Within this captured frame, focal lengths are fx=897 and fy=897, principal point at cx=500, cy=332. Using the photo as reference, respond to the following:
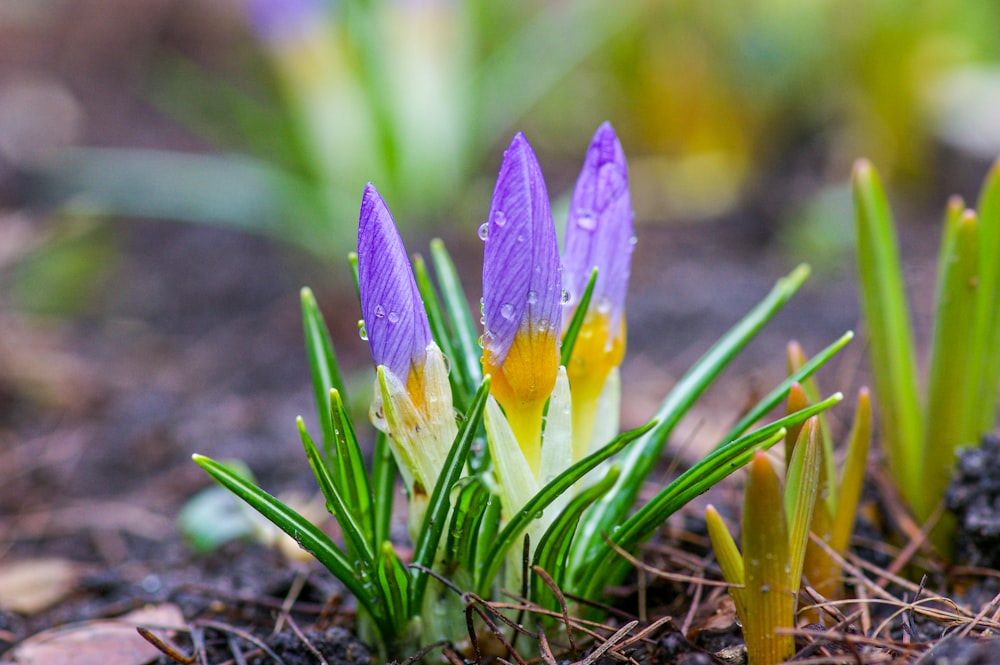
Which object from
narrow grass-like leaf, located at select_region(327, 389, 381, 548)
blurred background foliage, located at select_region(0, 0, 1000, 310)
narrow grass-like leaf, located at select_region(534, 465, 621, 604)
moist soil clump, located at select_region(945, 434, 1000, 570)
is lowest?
moist soil clump, located at select_region(945, 434, 1000, 570)

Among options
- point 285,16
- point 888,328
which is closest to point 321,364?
point 888,328

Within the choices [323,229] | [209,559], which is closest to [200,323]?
[323,229]

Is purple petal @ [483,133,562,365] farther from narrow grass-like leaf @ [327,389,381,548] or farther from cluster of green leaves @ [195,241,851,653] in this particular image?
narrow grass-like leaf @ [327,389,381,548]

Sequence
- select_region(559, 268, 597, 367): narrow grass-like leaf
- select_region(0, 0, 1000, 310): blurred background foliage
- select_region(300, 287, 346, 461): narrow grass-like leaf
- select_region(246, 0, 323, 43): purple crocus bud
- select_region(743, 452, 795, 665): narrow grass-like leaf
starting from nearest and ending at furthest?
select_region(743, 452, 795, 665): narrow grass-like leaf < select_region(559, 268, 597, 367): narrow grass-like leaf < select_region(300, 287, 346, 461): narrow grass-like leaf < select_region(0, 0, 1000, 310): blurred background foliage < select_region(246, 0, 323, 43): purple crocus bud

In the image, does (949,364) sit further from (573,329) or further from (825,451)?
(573,329)

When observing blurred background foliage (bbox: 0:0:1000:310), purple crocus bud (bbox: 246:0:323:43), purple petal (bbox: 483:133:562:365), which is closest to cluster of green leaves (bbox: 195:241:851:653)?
purple petal (bbox: 483:133:562:365)

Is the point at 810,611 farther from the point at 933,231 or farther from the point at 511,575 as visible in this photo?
the point at 933,231
